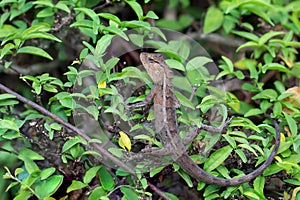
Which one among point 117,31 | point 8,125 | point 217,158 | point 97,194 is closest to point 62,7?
point 117,31

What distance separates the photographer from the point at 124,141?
227cm

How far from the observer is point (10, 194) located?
2471mm

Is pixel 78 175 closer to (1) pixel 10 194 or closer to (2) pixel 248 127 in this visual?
(1) pixel 10 194

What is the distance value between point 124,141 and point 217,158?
1.42 feet

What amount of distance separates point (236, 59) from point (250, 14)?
1.01 feet

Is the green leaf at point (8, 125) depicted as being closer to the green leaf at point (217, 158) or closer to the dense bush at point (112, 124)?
the dense bush at point (112, 124)

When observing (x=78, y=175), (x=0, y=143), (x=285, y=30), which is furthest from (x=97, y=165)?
(x=285, y=30)

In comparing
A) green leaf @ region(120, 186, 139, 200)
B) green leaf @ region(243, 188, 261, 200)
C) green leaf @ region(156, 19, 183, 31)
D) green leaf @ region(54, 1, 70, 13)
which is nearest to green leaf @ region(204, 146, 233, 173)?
green leaf @ region(243, 188, 261, 200)

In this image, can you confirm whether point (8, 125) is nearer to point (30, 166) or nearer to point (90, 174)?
point (30, 166)

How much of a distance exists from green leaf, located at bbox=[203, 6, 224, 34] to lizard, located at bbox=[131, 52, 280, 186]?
73cm

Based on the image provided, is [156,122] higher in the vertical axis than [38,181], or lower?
higher

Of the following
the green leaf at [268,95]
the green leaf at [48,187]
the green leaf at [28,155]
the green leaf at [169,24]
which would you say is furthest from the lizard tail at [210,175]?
the green leaf at [169,24]

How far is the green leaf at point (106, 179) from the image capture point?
88.0 inches

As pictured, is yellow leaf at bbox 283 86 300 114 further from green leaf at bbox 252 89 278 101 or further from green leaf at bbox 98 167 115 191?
green leaf at bbox 98 167 115 191
